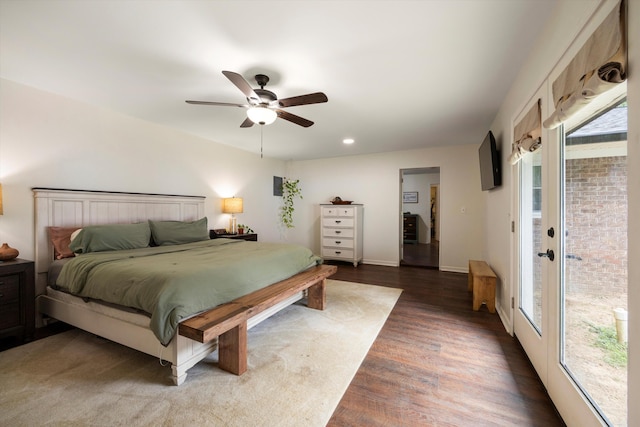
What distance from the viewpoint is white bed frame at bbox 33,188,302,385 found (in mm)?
1805

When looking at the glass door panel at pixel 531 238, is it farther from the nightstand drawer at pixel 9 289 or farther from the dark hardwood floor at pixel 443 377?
the nightstand drawer at pixel 9 289

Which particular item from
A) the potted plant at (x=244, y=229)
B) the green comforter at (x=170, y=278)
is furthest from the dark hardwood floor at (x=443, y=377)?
the potted plant at (x=244, y=229)

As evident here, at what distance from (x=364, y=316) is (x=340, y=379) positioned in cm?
109

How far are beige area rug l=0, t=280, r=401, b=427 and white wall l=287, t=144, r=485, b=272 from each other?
3.15 meters

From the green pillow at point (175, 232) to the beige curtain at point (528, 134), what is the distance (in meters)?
3.81

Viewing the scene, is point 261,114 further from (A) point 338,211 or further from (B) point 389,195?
(B) point 389,195

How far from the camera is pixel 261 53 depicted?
200cm

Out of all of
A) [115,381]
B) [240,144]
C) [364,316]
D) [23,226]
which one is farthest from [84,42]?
[364,316]

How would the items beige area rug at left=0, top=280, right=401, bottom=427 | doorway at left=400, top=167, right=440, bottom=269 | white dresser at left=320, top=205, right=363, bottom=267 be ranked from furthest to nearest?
doorway at left=400, top=167, right=440, bottom=269 < white dresser at left=320, top=205, right=363, bottom=267 < beige area rug at left=0, top=280, right=401, bottom=427

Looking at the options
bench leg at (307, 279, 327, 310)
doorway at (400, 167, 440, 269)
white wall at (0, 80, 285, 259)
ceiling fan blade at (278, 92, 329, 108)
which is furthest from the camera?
doorway at (400, 167, 440, 269)

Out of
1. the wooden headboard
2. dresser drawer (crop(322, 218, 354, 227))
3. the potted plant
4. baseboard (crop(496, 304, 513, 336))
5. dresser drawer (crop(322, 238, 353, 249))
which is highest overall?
the wooden headboard

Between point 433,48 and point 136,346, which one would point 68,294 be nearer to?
point 136,346

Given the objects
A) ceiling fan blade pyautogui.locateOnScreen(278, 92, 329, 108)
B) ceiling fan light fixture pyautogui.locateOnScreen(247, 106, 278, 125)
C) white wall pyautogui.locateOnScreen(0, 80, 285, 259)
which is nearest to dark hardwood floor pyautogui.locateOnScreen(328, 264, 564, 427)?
ceiling fan blade pyautogui.locateOnScreen(278, 92, 329, 108)

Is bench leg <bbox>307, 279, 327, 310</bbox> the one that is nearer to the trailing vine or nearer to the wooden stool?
the wooden stool
